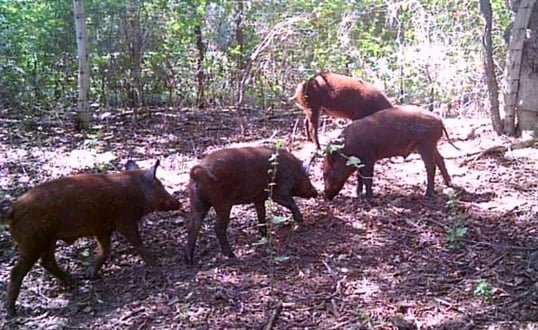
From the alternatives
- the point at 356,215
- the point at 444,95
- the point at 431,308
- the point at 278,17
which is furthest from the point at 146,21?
the point at 431,308

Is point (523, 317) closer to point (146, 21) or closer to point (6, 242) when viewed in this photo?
point (6, 242)

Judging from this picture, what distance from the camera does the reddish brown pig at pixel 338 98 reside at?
25.9 ft

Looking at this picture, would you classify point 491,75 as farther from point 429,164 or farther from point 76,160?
point 76,160

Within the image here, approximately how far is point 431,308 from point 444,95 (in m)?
6.49

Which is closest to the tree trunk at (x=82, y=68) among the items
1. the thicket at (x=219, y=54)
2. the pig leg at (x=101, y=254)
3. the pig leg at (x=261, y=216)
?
the thicket at (x=219, y=54)

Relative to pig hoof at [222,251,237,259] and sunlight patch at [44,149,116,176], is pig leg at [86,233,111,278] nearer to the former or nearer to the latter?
pig hoof at [222,251,237,259]

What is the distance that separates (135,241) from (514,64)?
4.78m

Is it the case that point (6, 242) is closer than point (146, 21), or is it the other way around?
point (6, 242)

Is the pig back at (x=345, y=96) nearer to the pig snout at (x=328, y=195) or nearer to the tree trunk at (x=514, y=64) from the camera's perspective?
the tree trunk at (x=514, y=64)

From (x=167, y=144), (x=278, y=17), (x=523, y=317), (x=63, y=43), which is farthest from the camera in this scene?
(x=278, y=17)

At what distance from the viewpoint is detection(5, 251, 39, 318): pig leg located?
15.0ft

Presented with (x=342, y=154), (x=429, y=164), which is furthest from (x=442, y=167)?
(x=342, y=154)

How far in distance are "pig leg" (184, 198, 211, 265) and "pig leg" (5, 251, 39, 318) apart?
1.13 metres

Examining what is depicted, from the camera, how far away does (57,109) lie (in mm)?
10586
